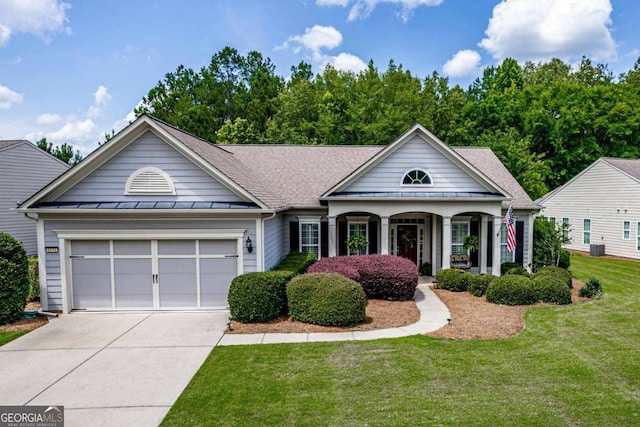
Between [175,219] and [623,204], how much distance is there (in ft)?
79.4

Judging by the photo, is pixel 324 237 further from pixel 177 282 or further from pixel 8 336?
pixel 8 336

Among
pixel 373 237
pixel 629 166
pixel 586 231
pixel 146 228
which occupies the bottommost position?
pixel 586 231

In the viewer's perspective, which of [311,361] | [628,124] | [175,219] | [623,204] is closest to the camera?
[311,361]

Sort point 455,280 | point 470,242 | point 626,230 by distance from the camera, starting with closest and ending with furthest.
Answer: point 455,280 → point 470,242 → point 626,230

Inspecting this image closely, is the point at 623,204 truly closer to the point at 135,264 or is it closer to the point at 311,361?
the point at 311,361

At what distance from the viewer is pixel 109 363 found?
7.99 m

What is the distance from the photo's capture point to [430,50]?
29953mm

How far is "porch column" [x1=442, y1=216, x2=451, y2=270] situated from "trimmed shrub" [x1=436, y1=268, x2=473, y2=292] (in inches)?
35.2

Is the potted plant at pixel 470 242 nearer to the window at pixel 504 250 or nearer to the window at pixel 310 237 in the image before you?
the window at pixel 504 250

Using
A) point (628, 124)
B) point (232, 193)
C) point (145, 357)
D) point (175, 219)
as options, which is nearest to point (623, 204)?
point (628, 124)

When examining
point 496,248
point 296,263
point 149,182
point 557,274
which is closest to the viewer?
point 149,182

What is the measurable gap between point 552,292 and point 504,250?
495 centimetres

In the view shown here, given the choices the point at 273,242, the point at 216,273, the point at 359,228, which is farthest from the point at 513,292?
the point at 216,273

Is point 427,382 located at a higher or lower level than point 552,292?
lower
